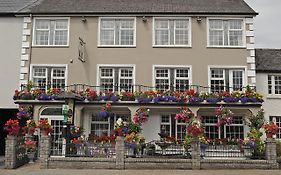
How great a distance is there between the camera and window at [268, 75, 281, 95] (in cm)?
2302

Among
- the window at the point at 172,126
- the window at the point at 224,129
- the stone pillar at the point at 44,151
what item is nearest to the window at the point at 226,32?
the window at the point at 224,129

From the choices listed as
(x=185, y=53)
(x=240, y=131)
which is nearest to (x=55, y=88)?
(x=185, y=53)

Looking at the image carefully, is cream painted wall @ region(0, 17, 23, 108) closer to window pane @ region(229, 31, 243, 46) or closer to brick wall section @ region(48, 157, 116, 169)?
brick wall section @ region(48, 157, 116, 169)

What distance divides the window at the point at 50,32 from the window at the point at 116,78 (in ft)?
10.9

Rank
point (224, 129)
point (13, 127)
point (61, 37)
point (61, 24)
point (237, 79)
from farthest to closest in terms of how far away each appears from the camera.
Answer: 1. point (61, 24)
2. point (61, 37)
3. point (237, 79)
4. point (224, 129)
5. point (13, 127)

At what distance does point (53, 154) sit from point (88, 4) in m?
11.4

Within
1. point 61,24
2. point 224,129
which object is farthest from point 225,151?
point 61,24

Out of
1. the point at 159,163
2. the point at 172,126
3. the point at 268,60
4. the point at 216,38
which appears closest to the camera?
the point at 159,163

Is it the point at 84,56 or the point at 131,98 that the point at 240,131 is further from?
the point at 84,56

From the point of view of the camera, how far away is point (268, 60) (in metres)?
23.9

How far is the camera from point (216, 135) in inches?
862

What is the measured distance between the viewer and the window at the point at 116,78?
2233 centimetres

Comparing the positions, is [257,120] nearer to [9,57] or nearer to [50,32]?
[50,32]

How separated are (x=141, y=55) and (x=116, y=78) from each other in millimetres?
2195
